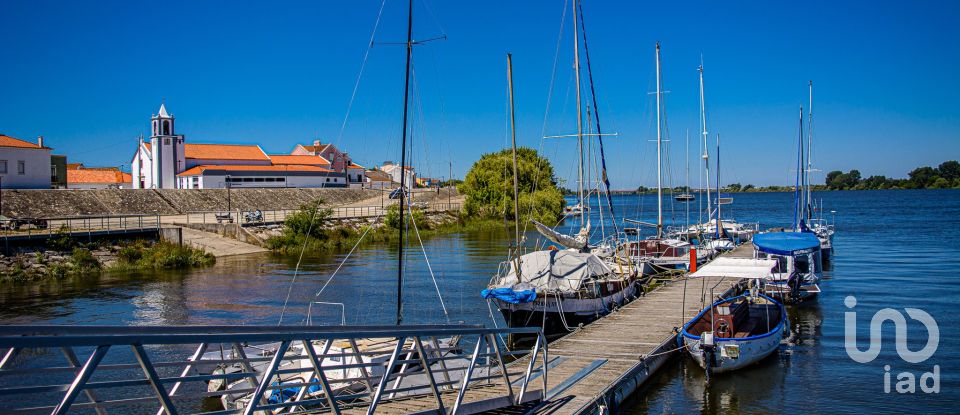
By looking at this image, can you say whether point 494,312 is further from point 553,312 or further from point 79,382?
point 79,382

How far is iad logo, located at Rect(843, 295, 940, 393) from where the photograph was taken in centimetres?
1925

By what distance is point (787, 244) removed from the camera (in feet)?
106

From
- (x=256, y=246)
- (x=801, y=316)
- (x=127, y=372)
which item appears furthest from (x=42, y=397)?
(x=256, y=246)

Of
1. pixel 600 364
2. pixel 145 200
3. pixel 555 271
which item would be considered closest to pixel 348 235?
pixel 145 200

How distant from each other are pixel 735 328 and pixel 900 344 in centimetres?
601

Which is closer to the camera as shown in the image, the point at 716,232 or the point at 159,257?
the point at 159,257

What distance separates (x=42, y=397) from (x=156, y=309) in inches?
487

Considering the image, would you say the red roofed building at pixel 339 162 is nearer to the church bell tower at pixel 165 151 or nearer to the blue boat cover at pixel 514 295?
the church bell tower at pixel 165 151

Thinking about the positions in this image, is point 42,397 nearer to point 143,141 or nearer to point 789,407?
point 789,407

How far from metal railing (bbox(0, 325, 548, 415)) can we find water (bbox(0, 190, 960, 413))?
16.8ft

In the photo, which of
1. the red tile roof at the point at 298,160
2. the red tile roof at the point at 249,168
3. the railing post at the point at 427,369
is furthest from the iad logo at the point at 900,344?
the red tile roof at the point at 298,160

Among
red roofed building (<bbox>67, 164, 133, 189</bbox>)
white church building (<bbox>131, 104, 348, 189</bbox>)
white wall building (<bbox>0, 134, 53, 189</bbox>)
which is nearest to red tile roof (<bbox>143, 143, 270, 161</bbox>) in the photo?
white church building (<bbox>131, 104, 348, 189</bbox>)

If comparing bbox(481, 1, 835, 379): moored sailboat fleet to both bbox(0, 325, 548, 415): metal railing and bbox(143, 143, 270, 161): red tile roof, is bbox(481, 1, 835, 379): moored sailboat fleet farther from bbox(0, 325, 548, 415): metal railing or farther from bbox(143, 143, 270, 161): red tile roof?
bbox(143, 143, 270, 161): red tile roof

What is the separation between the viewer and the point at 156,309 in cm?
2911
